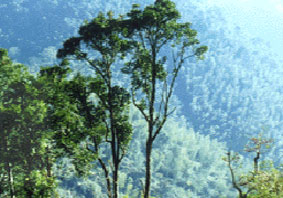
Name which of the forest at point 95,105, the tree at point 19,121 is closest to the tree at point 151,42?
the forest at point 95,105

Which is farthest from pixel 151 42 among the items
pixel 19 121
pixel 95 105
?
pixel 19 121

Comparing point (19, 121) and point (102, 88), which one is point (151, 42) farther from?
point (19, 121)

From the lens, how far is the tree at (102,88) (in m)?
15.0

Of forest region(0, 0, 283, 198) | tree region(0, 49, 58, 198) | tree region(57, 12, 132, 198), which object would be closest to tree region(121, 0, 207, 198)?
forest region(0, 0, 283, 198)

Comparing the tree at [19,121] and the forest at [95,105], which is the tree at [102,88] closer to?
the forest at [95,105]

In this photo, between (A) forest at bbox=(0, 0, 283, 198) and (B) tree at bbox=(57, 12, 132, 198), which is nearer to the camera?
(A) forest at bbox=(0, 0, 283, 198)

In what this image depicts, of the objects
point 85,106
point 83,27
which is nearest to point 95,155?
point 85,106

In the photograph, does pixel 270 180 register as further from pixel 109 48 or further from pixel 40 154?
pixel 40 154

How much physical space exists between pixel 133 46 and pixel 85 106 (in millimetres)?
3958

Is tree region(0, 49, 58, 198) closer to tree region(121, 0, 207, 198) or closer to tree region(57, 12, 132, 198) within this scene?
tree region(57, 12, 132, 198)

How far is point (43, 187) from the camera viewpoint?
13.6 m

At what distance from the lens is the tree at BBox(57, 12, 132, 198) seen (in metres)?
15.0

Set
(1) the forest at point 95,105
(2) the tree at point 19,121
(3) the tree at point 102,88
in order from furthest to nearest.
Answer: (2) the tree at point 19,121
(3) the tree at point 102,88
(1) the forest at point 95,105

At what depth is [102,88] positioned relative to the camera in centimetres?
1523
